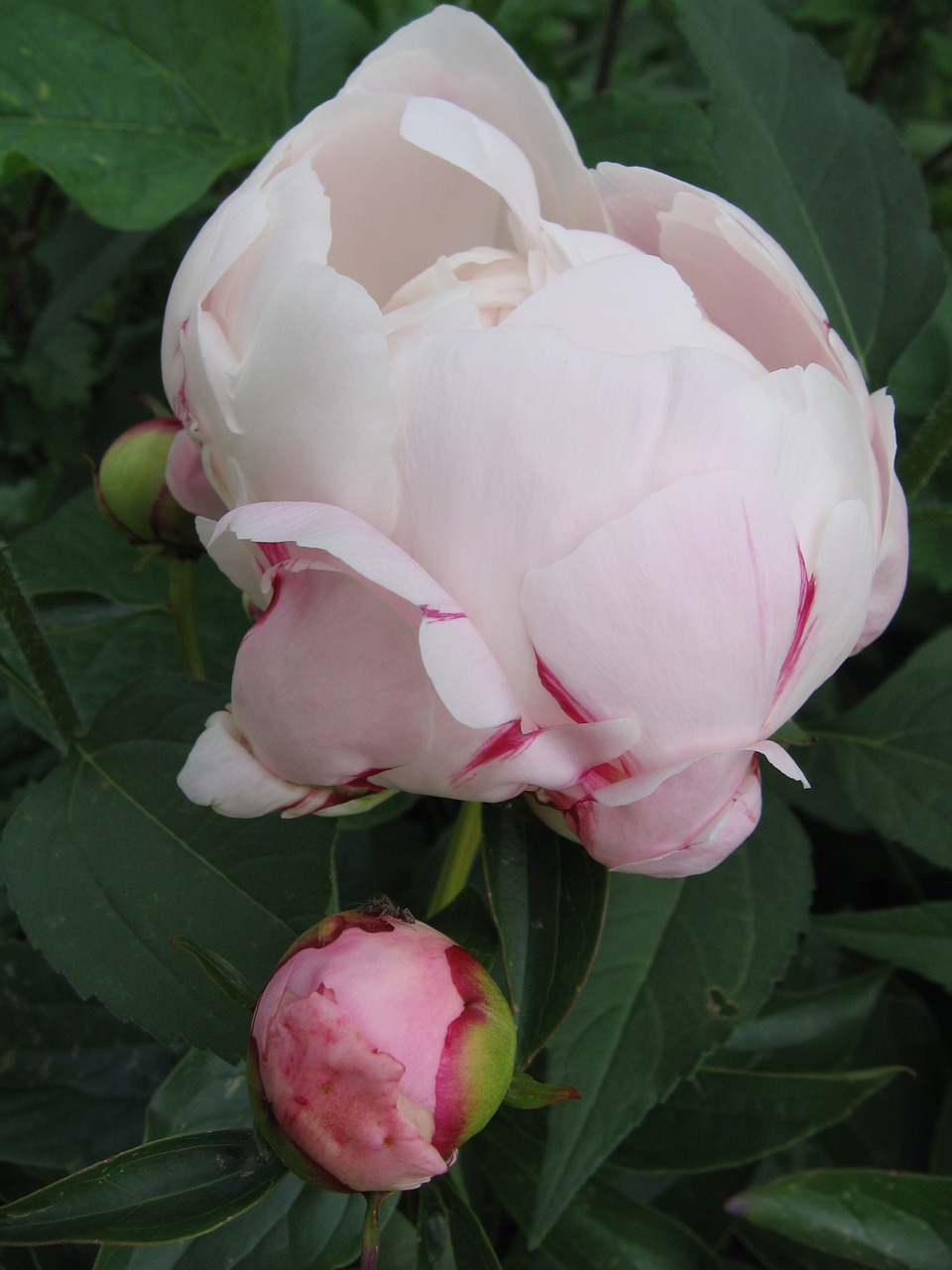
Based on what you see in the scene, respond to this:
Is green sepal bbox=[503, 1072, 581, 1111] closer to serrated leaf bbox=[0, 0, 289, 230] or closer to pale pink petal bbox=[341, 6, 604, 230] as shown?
pale pink petal bbox=[341, 6, 604, 230]

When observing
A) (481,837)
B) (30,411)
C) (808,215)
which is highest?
(808,215)

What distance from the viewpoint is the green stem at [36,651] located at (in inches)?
18.6

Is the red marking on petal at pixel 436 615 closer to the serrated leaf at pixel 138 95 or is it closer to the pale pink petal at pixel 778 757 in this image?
the pale pink petal at pixel 778 757

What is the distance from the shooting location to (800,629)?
325mm

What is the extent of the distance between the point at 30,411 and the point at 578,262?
789 mm

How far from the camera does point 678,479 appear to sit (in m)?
0.31

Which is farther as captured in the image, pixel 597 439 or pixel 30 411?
pixel 30 411

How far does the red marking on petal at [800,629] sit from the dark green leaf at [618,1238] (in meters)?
0.40

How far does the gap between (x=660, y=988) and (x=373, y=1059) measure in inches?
8.9

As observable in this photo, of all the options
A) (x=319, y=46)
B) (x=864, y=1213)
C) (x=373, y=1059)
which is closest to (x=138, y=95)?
(x=319, y=46)

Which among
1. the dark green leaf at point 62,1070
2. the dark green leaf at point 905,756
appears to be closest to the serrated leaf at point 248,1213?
the dark green leaf at point 62,1070

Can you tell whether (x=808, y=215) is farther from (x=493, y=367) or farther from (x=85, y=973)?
(x=85, y=973)

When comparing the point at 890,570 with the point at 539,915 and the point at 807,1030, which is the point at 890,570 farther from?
the point at 807,1030

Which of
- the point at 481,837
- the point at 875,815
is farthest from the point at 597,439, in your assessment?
the point at 875,815
